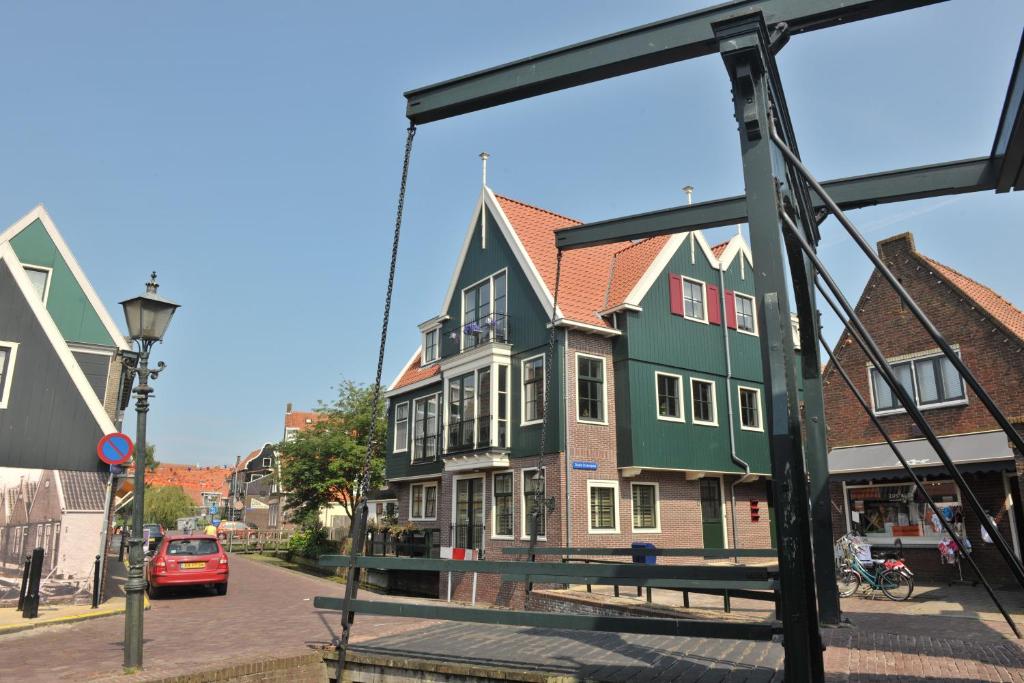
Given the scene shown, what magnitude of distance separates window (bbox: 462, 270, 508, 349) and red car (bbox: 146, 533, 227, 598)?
10.4m

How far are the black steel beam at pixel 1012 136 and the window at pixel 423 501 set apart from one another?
23314 millimetres

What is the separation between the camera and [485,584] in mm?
21141

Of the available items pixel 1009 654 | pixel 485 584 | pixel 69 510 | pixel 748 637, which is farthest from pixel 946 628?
pixel 69 510

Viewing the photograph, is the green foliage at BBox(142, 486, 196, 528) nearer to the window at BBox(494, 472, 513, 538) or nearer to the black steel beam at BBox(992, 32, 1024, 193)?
the window at BBox(494, 472, 513, 538)

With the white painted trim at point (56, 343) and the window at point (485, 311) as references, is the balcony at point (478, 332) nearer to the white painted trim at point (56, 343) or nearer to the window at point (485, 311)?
the window at point (485, 311)

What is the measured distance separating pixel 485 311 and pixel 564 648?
18302 millimetres

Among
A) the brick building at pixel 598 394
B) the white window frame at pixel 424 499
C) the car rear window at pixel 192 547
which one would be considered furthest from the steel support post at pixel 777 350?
the white window frame at pixel 424 499

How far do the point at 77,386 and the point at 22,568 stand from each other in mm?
4026

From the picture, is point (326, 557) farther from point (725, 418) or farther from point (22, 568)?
point (725, 418)

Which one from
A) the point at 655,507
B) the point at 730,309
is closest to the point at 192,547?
the point at 655,507

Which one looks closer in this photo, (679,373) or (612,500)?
(612,500)

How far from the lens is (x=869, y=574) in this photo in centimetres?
1368

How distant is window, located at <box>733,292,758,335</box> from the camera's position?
2555cm

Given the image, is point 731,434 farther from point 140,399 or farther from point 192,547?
point 140,399
